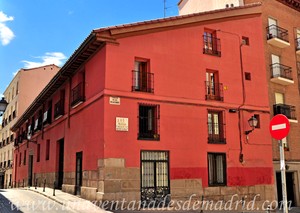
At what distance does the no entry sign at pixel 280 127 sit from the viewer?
6.28m

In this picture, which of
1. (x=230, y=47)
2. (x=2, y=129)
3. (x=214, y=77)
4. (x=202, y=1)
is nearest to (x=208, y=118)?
(x=214, y=77)

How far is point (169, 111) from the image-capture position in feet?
47.9

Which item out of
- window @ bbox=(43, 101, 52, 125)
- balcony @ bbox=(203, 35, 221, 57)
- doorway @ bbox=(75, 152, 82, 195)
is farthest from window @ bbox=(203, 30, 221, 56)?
window @ bbox=(43, 101, 52, 125)

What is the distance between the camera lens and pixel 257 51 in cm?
1828

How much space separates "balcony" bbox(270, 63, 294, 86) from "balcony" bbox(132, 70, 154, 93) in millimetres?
8541

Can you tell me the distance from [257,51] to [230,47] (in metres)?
1.96

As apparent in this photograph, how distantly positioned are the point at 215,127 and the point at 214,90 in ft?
6.03

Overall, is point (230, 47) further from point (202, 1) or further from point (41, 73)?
point (41, 73)

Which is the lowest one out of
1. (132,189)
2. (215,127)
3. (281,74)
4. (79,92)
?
(132,189)

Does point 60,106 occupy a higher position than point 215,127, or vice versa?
point 60,106

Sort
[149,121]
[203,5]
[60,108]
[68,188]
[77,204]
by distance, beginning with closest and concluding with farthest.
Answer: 1. [77,204]
2. [149,121]
3. [68,188]
4. [60,108]
5. [203,5]

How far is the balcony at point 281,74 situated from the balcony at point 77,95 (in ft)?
35.7

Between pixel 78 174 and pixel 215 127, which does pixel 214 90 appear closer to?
pixel 215 127

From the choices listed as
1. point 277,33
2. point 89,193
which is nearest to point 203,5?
point 277,33
